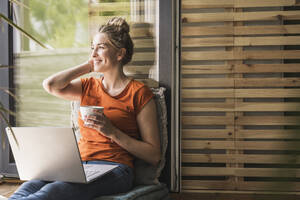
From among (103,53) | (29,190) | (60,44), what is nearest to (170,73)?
(103,53)

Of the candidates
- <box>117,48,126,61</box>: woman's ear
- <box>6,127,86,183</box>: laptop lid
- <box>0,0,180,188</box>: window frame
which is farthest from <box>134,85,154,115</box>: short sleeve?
<box>6,127,86,183</box>: laptop lid

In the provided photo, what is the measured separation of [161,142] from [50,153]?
711 mm

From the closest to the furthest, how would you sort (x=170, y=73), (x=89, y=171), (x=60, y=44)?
(x=89, y=171) → (x=170, y=73) → (x=60, y=44)

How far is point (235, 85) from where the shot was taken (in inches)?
84.6

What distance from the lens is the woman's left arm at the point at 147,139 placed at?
5.32 feet

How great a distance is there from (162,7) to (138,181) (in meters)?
1.15

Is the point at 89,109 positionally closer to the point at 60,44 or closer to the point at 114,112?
the point at 114,112

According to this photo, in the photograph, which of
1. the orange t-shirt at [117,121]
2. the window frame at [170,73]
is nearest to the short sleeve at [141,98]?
the orange t-shirt at [117,121]

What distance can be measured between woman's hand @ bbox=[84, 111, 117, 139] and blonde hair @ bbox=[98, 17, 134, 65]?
467 mm

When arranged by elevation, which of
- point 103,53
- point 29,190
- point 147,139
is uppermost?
point 103,53

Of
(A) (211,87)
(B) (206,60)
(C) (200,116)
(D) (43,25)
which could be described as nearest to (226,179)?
(C) (200,116)

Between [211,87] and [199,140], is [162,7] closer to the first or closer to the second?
[211,87]

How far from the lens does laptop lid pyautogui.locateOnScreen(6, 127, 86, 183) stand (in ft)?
4.22

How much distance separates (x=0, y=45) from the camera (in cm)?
240
